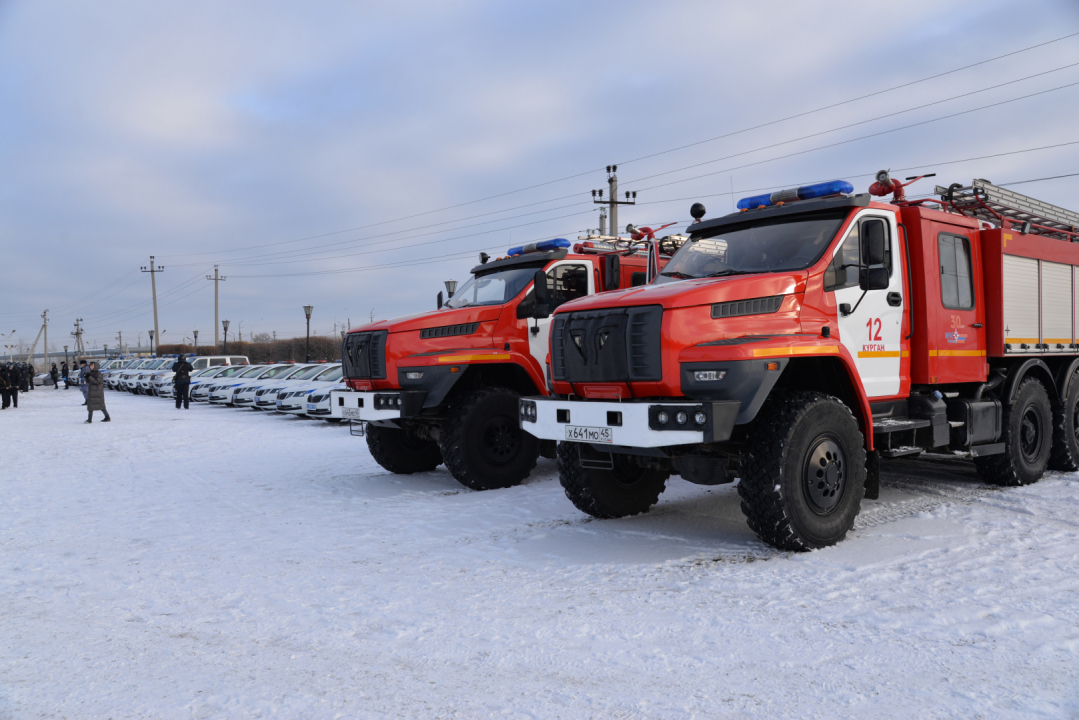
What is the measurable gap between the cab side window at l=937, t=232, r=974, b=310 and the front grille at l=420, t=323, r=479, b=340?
4.96 meters

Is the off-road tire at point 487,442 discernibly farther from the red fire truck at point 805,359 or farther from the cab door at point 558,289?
the red fire truck at point 805,359

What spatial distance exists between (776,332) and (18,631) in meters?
5.25

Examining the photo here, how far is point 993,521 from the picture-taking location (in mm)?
6770

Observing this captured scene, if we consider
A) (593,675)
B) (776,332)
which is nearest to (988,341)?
(776,332)

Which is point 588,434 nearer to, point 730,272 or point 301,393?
point 730,272

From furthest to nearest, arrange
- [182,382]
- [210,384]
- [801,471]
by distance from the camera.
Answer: [210,384] < [182,382] < [801,471]

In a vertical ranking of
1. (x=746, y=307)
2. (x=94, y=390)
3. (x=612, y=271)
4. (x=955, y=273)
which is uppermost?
(x=612, y=271)

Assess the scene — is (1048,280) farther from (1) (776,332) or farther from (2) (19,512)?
(2) (19,512)

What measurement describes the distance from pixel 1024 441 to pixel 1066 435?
0.86 meters

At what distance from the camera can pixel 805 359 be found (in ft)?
20.4

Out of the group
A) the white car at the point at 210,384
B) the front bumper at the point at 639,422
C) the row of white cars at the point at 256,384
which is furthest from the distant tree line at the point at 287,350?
the front bumper at the point at 639,422

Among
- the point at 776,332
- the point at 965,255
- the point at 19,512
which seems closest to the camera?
the point at 776,332

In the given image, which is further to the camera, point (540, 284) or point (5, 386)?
point (5, 386)

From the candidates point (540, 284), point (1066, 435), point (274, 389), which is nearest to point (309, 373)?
point (274, 389)
